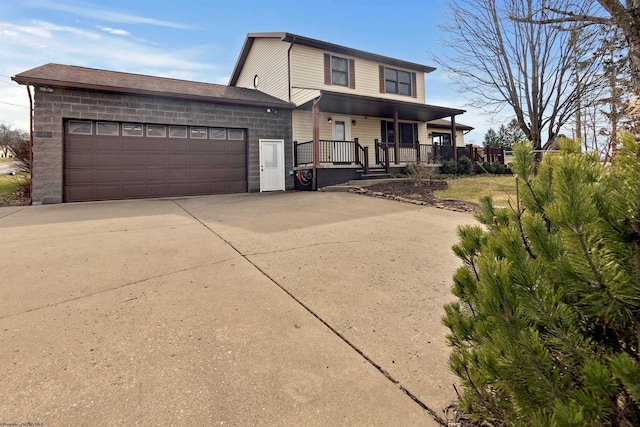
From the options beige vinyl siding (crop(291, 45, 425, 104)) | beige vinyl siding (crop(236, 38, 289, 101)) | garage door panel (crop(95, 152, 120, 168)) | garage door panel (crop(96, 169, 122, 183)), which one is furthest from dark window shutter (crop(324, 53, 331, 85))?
garage door panel (crop(96, 169, 122, 183))

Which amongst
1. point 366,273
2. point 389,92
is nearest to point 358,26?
point 389,92

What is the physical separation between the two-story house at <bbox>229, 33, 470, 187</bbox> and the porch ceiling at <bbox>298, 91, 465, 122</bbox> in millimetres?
41

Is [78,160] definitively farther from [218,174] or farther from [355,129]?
[355,129]

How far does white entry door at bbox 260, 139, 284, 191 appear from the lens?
42.5 feet

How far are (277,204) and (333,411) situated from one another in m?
7.54

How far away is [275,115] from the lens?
13.2 metres

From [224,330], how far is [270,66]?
15.4 m

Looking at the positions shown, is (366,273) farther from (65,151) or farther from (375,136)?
(375,136)

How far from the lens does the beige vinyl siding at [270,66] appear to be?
14357mm

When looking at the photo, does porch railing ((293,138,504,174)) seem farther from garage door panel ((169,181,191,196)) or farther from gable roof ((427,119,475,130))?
garage door panel ((169,181,191,196))

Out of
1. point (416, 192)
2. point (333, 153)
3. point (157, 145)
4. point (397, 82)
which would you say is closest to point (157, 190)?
point (157, 145)

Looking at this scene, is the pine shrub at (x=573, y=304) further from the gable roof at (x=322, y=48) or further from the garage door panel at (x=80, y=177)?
the gable roof at (x=322, y=48)

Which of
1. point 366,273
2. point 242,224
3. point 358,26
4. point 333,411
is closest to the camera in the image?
point 333,411

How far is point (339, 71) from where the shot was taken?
1525 centimetres
